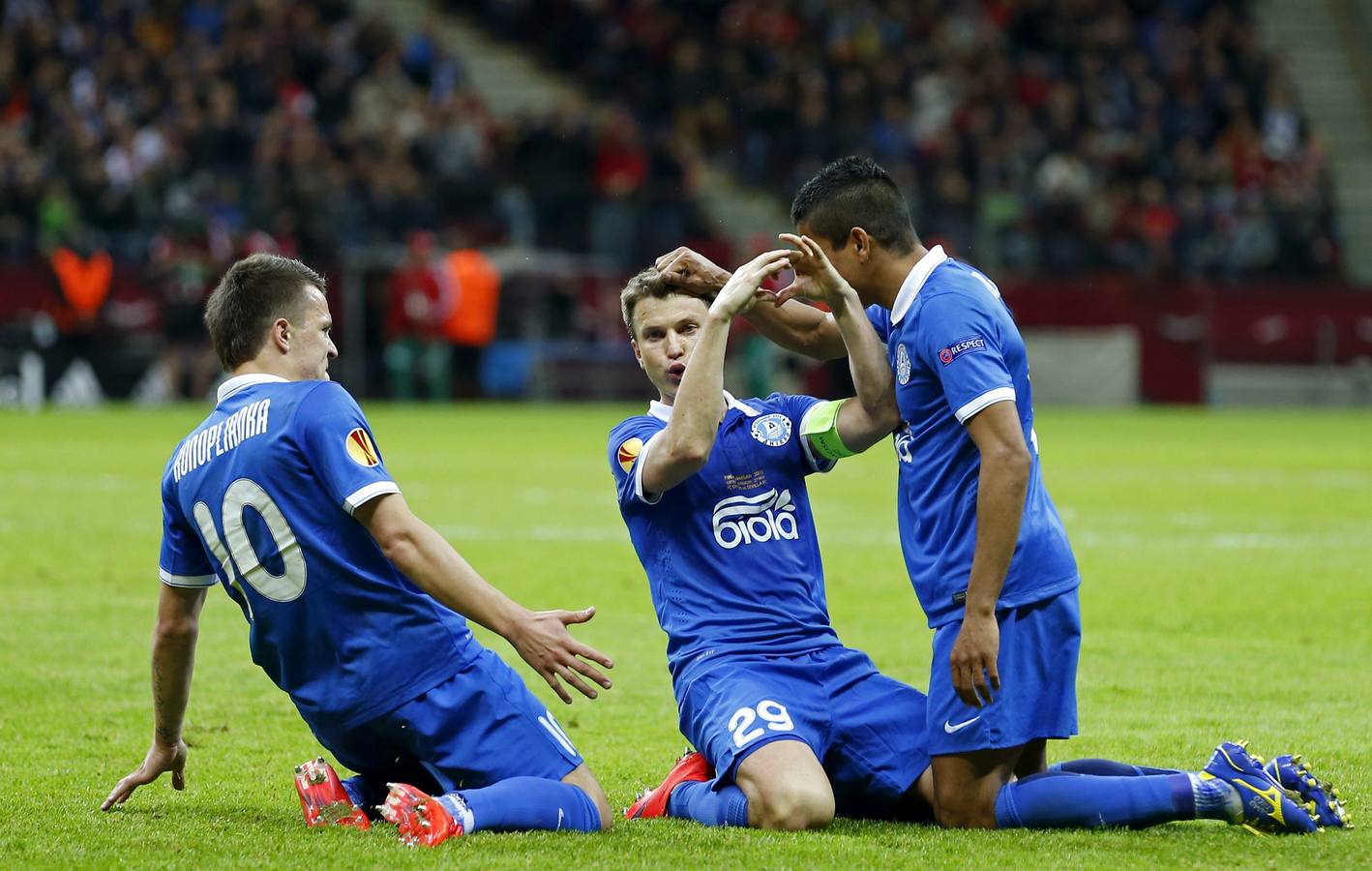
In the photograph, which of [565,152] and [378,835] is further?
[565,152]

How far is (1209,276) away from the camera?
26.0m

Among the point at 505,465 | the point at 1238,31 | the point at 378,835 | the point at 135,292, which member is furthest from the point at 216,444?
the point at 1238,31

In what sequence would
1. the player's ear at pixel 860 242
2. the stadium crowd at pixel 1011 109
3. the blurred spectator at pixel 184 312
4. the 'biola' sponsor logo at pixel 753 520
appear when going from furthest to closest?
1. the stadium crowd at pixel 1011 109
2. the blurred spectator at pixel 184 312
3. the 'biola' sponsor logo at pixel 753 520
4. the player's ear at pixel 860 242

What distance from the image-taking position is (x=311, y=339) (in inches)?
188

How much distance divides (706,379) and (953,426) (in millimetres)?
667

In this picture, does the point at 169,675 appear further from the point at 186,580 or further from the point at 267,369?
the point at 267,369

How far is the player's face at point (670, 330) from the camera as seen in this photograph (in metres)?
5.27

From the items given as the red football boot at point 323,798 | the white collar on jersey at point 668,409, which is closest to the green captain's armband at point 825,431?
the white collar on jersey at point 668,409

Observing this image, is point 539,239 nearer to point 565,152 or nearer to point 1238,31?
point 565,152

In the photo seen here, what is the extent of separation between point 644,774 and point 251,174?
857 inches

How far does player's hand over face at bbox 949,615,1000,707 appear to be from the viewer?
461 centimetres

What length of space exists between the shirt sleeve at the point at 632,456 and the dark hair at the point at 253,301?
1.02m

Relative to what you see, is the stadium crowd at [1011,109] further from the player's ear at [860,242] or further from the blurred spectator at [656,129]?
the player's ear at [860,242]

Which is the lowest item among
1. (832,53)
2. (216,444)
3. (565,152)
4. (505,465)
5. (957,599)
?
(505,465)
